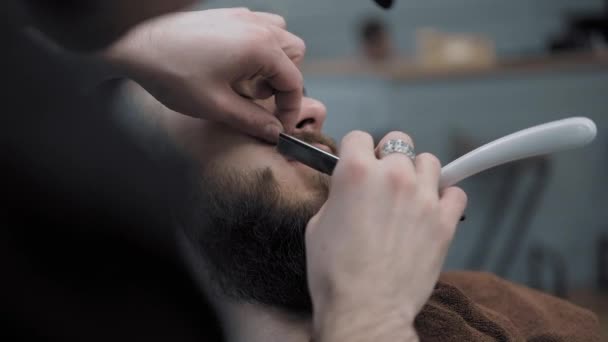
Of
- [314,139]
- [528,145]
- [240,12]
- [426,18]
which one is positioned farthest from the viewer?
[426,18]

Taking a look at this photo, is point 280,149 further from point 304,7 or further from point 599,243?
point 304,7

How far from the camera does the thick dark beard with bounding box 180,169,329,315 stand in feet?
3.21

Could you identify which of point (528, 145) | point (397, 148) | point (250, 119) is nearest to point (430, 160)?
point (397, 148)

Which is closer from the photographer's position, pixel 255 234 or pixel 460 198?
pixel 460 198

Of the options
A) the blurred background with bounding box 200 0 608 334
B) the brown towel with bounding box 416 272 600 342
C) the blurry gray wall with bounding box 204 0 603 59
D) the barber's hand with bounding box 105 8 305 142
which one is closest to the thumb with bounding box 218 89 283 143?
the barber's hand with bounding box 105 8 305 142

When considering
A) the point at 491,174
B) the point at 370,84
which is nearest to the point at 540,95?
the point at 491,174

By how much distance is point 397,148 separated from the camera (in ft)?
2.52

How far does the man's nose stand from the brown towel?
13.0 inches

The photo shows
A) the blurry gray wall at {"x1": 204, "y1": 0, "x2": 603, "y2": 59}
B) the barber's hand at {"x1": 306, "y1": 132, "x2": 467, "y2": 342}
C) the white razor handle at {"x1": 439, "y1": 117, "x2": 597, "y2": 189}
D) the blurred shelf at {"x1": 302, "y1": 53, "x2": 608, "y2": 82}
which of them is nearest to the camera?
the barber's hand at {"x1": 306, "y1": 132, "x2": 467, "y2": 342}

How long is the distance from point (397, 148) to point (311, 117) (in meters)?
0.34

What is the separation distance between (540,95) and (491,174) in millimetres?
420

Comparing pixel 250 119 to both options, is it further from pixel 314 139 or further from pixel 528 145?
pixel 528 145

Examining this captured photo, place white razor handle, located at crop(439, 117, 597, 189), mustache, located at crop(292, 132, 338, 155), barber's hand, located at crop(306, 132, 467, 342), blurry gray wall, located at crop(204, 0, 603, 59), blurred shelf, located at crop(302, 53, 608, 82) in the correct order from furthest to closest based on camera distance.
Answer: blurry gray wall, located at crop(204, 0, 603, 59) → blurred shelf, located at crop(302, 53, 608, 82) → mustache, located at crop(292, 132, 338, 155) → white razor handle, located at crop(439, 117, 597, 189) → barber's hand, located at crop(306, 132, 467, 342)

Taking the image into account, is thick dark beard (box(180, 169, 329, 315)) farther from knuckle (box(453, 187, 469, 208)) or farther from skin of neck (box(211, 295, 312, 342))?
knuckle (box(453, 187, 469, 208))
